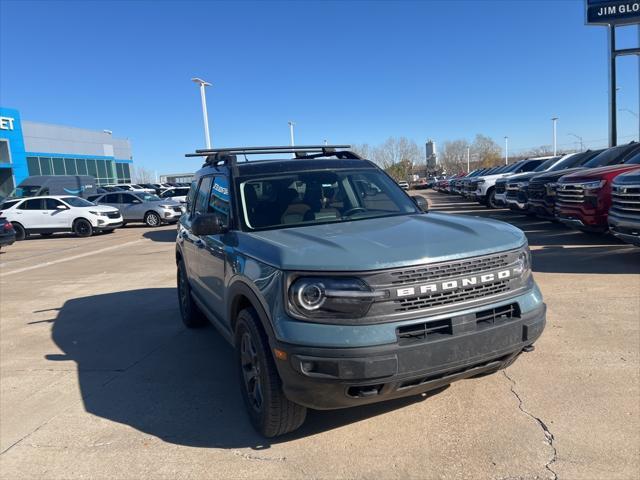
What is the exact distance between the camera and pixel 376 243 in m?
2.96

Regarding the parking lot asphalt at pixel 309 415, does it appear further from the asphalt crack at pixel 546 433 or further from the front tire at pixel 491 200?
the front tire at pixel 491 200

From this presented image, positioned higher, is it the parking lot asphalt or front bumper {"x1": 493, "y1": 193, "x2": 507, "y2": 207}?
front bumper {"x1": 493, "y1": 193, "x2": 507, "y2": 207}

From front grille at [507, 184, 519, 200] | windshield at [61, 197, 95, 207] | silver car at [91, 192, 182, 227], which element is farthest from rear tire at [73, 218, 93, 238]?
front grille at [507, 184, 519, 200]

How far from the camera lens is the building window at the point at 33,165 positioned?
4156 centimetres

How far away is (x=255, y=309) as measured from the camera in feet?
10.4

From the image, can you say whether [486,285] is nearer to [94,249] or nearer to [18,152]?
[94,249]

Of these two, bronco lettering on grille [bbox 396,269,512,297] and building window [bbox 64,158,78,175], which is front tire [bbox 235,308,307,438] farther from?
building window [bbox 64,158,78,175]

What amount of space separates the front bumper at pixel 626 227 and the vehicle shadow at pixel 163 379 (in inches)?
200

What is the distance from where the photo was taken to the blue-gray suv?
104 inches

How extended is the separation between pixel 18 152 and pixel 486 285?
45.5 metres

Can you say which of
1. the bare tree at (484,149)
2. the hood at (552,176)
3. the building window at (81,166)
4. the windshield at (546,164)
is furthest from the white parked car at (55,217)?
the bare tree at (484,149)

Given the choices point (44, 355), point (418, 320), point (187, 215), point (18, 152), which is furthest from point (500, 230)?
point (18, 152)

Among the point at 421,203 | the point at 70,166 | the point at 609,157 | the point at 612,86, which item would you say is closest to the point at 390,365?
the point at 421,203

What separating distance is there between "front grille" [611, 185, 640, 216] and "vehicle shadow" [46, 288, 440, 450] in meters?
5.28
